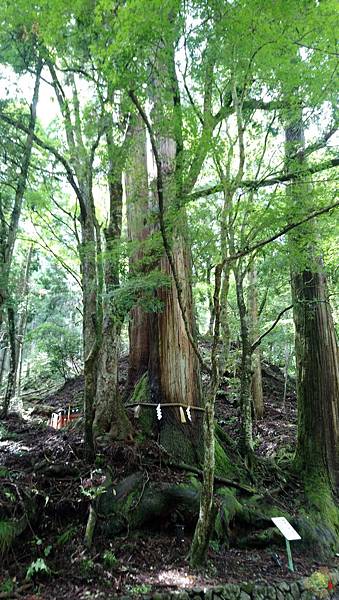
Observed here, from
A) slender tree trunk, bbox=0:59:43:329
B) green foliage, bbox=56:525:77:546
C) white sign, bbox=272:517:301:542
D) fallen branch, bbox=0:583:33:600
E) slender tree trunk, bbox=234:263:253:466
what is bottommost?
fallen branch, bbox=0:583:33:600

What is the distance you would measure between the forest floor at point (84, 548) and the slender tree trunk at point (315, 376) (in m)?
0.56

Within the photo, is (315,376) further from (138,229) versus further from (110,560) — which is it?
(110,560)

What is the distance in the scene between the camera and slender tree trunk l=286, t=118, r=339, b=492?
5.54 metres

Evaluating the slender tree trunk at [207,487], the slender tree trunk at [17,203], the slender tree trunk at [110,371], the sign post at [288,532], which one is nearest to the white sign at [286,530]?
the sign post at [288,532]

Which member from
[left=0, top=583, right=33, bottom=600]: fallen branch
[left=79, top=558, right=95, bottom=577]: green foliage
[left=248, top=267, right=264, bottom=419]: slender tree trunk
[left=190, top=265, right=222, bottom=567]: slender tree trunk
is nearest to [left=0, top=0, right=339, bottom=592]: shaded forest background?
[left=190, top=265, right=222, bottom=567]: slender tree trunk

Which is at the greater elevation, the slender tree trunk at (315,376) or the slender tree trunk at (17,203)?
the slender tree trunk at (17,203)

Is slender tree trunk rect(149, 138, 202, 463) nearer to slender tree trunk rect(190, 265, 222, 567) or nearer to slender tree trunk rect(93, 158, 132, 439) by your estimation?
slender tree trunk rect(93, 158, 132, 439)

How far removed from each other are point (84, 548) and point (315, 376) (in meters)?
4.38

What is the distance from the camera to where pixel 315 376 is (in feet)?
19.9

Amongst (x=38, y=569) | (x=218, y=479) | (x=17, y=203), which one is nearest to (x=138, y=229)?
(x=17, y=203)

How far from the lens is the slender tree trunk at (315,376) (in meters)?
5.54

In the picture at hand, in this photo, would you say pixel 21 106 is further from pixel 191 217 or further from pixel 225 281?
pixel 225 281

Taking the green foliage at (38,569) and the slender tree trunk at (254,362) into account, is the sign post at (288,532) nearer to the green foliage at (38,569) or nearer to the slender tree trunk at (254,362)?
the green foliage at (38,569)

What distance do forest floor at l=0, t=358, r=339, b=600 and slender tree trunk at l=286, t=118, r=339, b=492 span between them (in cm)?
56
